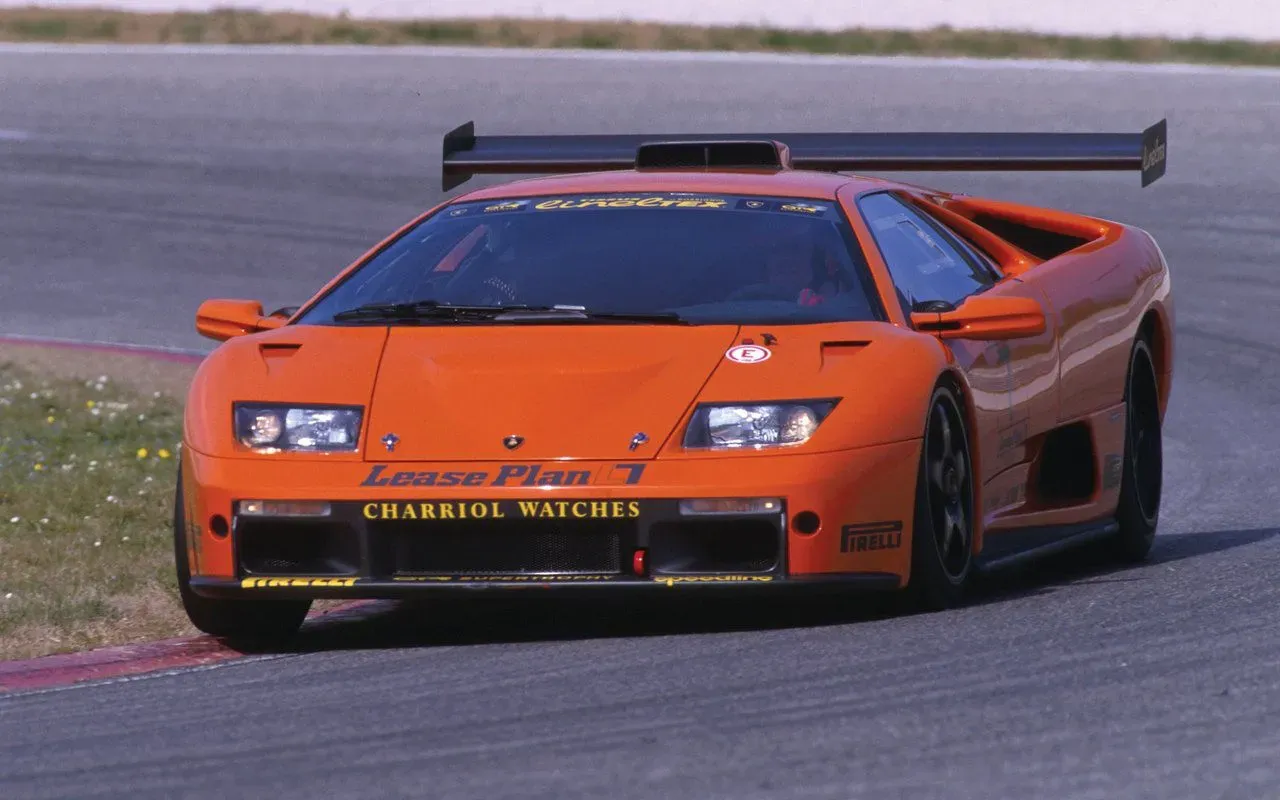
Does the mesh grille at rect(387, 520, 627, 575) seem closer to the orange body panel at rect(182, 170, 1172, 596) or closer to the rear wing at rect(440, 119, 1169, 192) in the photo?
the orange body panel at rect(182, 170, 1172, 596)

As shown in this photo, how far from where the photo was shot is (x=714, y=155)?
309 inches

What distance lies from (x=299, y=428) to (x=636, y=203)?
1.42m

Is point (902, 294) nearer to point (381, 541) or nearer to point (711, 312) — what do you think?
point (711, 312)

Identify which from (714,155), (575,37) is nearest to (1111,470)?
(714,155)

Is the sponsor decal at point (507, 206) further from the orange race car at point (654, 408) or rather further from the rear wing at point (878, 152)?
the rear wing at point (878, 152)

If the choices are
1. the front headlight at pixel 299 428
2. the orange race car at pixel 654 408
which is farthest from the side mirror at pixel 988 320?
the front headlight at pixel 299 428

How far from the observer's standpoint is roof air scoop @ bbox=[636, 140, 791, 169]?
7770mm

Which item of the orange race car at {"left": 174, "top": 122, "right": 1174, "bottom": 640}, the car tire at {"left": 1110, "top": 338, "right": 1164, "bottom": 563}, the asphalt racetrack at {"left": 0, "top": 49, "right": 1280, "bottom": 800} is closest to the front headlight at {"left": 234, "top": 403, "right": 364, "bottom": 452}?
the orange race car at {"left": 174, "top": 122, "right": 1174, "bottom": 640}

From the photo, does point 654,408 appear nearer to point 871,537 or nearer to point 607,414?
point 607,414

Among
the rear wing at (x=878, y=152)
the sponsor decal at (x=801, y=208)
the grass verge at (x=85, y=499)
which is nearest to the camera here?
the grass verge at (x=85, y=499)

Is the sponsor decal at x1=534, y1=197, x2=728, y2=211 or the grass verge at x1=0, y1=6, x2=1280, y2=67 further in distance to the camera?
the grass verge at x1=0, y1=6, x2=1280, y2=67

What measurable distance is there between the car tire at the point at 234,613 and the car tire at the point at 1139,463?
106 inches

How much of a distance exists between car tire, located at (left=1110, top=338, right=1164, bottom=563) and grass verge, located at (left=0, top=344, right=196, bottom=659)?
2.90 m

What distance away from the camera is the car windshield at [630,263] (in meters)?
6.55
